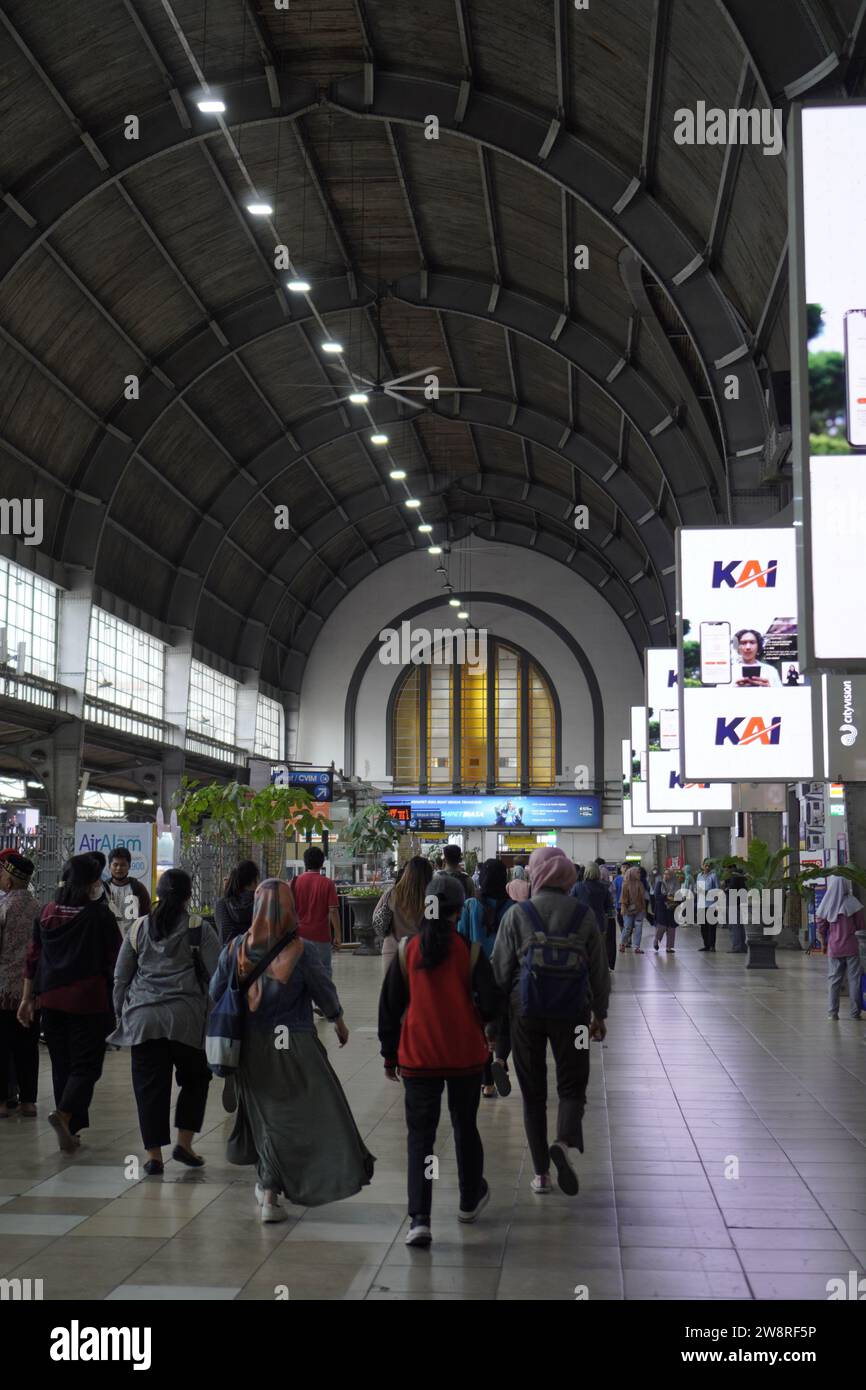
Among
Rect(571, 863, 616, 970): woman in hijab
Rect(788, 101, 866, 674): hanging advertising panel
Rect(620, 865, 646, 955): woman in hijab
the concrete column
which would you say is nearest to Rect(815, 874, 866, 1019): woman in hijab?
the concrete column

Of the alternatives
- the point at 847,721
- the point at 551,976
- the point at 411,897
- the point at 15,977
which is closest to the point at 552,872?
the point at 551,976

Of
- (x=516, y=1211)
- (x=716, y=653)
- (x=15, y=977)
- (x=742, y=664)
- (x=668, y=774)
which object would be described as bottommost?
(x=516, y=1211)

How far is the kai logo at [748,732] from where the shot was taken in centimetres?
1504

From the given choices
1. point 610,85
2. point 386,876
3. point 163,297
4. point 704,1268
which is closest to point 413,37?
point 610,85

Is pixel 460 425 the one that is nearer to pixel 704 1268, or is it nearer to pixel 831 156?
pixel 831 156

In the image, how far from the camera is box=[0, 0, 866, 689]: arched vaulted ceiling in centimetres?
1858

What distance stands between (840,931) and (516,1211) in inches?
395

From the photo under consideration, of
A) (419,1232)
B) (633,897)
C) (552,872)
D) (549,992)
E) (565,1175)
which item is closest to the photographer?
(419,1232)

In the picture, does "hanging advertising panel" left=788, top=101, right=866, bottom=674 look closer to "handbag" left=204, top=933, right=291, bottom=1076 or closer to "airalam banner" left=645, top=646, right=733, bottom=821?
"handbag" left=204, top=933, right=291, bottom=1076

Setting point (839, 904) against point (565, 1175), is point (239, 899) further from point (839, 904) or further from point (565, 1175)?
point (839, 904)

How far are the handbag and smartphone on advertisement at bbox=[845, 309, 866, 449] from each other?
14.5 feet

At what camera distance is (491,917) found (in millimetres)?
10453

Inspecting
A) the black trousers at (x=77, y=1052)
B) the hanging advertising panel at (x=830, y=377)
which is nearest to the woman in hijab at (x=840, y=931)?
the hanging advertising panel at (x=830, y=377)

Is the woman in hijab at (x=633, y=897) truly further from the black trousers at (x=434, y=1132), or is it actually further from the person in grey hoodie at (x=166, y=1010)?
the black trousers at (x=434, y=1132)
